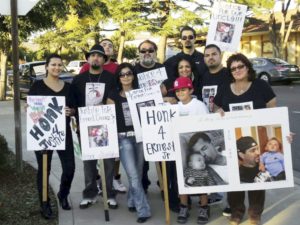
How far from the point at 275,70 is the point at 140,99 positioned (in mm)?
20533

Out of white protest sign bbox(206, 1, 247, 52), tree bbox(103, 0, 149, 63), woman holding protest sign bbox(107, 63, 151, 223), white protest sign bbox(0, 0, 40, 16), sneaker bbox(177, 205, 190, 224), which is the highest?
tree bbox(103, 0, 149, 63)

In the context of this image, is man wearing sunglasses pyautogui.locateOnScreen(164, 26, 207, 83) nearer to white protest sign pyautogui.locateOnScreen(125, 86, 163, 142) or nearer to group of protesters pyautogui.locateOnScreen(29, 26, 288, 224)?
group of protesters pyautogui.locateOnScreen(29, 26, 288, 224)

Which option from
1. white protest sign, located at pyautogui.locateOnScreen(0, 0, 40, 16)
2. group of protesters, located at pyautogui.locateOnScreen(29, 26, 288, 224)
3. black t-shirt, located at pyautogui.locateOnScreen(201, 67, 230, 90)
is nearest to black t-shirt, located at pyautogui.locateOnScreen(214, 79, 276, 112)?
group of protesters, located at pyautogui.locateOnScreen(29, 26, 288, 224)

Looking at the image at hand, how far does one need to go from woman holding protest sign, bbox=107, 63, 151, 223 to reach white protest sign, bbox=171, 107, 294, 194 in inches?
24.7

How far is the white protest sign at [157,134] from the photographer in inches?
201

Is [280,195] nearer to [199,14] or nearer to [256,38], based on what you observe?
[199,14]

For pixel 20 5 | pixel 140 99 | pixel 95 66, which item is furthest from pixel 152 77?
pixel 20 5

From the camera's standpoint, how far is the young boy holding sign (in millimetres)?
5142

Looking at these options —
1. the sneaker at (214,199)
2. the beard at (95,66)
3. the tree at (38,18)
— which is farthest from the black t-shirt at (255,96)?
the tree at (38,18)

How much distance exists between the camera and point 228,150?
479cm

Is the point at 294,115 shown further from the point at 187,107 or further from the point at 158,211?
the point at 187,107

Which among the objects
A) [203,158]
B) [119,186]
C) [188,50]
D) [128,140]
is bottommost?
[119,186]

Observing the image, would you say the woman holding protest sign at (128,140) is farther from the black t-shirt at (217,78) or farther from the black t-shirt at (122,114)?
the black t-shirt at (217,78)

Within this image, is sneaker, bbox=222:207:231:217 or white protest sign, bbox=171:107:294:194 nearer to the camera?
white protest sign, bbox=171:107:294:194
